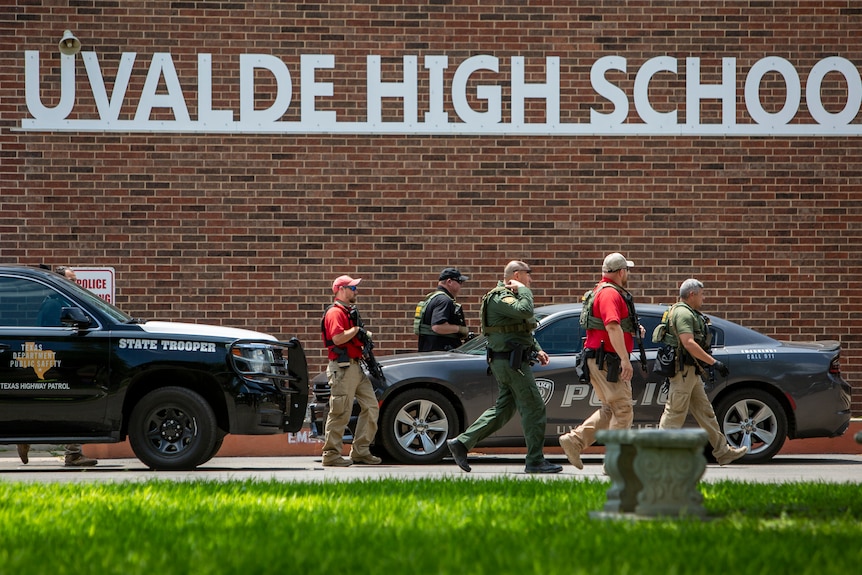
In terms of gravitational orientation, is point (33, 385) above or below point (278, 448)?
above

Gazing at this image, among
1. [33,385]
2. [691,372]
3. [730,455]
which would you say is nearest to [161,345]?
[33,385]

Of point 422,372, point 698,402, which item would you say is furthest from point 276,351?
point 698,402

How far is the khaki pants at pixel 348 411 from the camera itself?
1166cm

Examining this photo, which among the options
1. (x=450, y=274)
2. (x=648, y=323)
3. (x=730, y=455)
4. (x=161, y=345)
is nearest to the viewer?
(x=161, y=345)

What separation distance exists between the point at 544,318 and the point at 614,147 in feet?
12.8

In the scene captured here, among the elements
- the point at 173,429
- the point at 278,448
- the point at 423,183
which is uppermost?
the point at 423,183

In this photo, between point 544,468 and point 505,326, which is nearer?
point 544,468

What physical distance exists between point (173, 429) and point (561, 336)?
4036mm

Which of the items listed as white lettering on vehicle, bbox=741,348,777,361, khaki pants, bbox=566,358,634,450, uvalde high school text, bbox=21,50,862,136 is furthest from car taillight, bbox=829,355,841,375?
uvalde high school text, bbox=21,50,862,136

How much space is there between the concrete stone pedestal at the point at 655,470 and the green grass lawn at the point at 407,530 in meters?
0.16

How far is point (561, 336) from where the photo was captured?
40.8ft

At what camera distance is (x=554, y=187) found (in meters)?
15.5

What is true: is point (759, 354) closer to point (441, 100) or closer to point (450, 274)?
point (450, 274)

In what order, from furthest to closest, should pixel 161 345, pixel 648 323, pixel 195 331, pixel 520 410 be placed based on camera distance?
pixel 648 323
pixel 195 331
pixel 161 345
pixel 520 410
